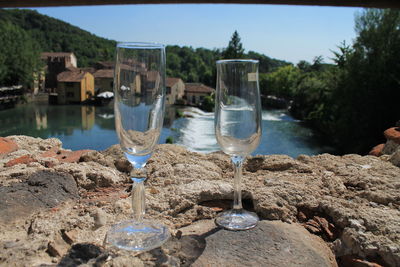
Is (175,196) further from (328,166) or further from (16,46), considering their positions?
(16,46)

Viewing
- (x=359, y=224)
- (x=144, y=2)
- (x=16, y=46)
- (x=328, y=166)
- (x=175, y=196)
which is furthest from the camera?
(x=16, y=46)

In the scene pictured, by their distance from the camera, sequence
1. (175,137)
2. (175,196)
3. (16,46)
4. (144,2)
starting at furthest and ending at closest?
1. (16,46)
2. (175,137)
3. (144,2)
4. (175,196)

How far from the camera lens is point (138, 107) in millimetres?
921

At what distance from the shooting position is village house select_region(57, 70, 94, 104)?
43.6 m

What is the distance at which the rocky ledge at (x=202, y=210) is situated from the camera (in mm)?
910

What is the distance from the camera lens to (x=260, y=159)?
1.78 metres

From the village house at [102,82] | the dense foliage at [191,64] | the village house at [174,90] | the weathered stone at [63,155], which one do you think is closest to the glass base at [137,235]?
the weathered stone at [63,155]

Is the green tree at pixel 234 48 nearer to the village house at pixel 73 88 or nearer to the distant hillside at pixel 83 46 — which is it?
the distant hillside at pixel 83 46

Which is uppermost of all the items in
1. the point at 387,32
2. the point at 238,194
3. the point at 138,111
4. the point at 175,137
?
the point at 387,32

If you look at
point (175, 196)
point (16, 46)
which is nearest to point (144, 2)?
point (175, 196)

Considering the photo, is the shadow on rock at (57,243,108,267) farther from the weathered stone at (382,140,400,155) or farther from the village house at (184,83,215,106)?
the village house at (184,83,215,106)

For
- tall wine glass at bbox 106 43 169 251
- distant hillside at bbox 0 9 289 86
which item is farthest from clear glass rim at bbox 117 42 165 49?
distant hillside at bbox 0 9 289 86

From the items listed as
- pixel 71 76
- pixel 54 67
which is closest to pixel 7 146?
pixel 71 76

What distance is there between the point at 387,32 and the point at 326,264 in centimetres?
1850
